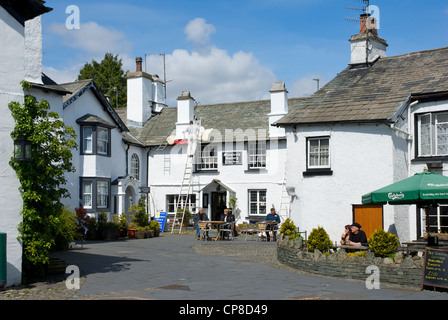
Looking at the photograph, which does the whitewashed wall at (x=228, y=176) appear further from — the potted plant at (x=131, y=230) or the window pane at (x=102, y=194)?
the potted plant at (x=131, y=230)

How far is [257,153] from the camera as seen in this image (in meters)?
31.6

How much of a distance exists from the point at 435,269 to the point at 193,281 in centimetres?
543

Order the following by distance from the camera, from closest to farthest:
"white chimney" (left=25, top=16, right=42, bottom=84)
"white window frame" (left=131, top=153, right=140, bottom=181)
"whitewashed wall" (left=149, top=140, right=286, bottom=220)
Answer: "white chimney" (left=25, top=16, right=42, bottom=84) < "whitewashed wall" (left=149, top=140, right=286, bottom=220) < "white window frame" (left=131, top=153, right=140, bottom=181)

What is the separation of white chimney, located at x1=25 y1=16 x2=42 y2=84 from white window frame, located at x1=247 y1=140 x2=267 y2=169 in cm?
1319

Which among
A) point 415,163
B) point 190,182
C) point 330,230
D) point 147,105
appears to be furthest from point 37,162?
point 147,105

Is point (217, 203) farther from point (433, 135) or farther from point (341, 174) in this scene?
point (433, 135)

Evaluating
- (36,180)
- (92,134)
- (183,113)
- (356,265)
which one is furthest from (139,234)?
(356,265)

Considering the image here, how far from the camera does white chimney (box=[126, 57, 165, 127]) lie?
35.5 meters

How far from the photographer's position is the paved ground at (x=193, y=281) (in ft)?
34.8

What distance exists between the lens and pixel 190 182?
107ft

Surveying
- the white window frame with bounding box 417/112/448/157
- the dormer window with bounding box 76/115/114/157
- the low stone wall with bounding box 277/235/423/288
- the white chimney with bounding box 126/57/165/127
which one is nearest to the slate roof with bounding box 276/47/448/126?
the white window frame with bounding box 417/112/448/157

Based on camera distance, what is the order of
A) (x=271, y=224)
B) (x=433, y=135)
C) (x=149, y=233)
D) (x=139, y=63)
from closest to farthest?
1. (x=433, y=135)
2. (x=271, y=224)
3. (x=149, y=233)
4. (x=139, y=63)

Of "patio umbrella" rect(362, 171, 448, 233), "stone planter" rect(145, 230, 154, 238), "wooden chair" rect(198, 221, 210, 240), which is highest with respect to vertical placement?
"patio umbrella" rect(362, 171, 448, 233)

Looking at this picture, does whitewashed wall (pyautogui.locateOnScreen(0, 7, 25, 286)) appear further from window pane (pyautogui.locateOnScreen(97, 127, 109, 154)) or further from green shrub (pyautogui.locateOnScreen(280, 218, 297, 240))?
window pane (pyautogui.locateOnScreen(97, 127, 109, 154))
